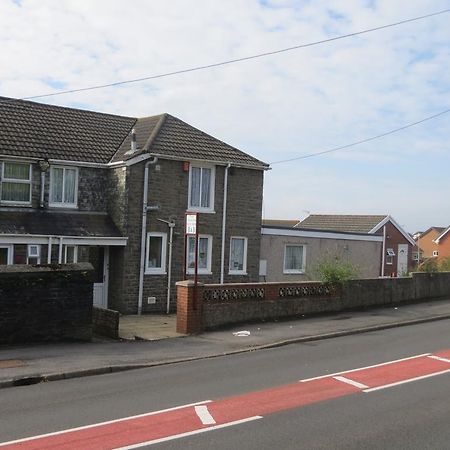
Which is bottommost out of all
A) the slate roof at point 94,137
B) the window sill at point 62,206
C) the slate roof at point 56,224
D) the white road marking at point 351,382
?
the white road marking at point 351,382

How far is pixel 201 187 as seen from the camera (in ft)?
70.9

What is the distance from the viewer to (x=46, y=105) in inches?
877

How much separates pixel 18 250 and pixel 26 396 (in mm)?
10194

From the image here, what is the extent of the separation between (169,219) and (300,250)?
7037 millimetres

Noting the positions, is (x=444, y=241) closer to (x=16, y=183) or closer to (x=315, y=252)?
(x=315, y=252)

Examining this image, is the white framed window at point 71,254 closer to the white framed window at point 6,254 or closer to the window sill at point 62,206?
the window sill at point 62,206

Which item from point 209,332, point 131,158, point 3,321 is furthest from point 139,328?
point 131,158

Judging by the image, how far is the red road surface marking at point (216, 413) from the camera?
622 cm

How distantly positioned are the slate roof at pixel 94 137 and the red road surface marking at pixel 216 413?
41.3 ft

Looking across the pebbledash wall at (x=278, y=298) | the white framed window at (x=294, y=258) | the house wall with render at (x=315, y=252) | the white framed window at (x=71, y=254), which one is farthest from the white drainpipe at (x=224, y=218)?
the white framed window at (x=71, y=254)

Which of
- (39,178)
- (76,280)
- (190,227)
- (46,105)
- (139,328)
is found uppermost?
(46,105)

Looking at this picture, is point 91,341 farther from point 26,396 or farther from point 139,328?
point 26,396

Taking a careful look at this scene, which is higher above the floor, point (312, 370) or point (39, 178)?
point (39, 178)

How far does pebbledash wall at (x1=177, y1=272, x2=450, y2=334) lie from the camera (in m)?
14.9
